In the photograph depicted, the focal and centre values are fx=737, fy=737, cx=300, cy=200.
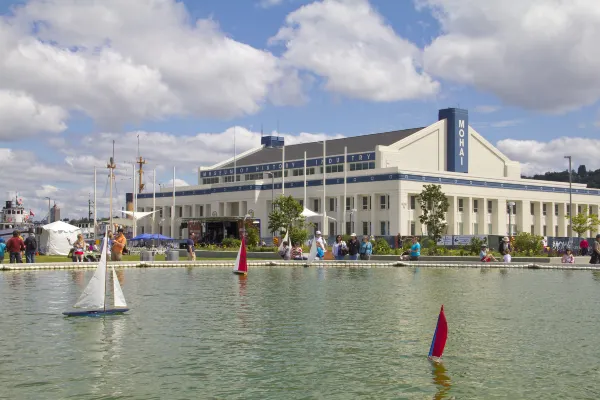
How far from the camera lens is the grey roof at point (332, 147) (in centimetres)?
10050

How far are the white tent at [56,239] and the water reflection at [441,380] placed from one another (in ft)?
149

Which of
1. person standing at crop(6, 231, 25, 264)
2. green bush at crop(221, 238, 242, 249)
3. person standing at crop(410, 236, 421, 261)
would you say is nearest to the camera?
person standing at crop(6, 231, 25, 264)

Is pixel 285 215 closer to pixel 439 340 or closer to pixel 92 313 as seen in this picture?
pixel 92 313

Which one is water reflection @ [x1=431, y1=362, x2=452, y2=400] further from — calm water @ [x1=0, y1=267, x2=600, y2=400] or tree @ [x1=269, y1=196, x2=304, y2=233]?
tree @ [x1=269, y1=196, x2=304, y2=233]

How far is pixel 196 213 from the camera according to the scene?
11588 centimetres

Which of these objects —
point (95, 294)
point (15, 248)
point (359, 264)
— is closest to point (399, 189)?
point (359, 264)

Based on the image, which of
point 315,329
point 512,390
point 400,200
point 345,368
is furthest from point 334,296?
point 400,200

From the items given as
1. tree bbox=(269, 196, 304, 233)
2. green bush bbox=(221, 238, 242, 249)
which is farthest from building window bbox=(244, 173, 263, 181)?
tree bbox=(269, 196, 304, 233)

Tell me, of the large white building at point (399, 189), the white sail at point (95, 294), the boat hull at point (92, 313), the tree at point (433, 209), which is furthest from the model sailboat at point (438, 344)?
the large white building at point (399, 189)

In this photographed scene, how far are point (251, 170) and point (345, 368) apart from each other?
105 meters

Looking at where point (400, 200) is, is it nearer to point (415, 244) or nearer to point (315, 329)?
point (415, 244)

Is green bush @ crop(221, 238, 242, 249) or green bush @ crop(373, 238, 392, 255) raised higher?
green bush @ crop(221, 238, 242, 249)

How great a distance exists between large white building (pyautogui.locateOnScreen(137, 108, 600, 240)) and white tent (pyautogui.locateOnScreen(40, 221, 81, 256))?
84.1ft

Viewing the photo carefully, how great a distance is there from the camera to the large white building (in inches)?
3487
